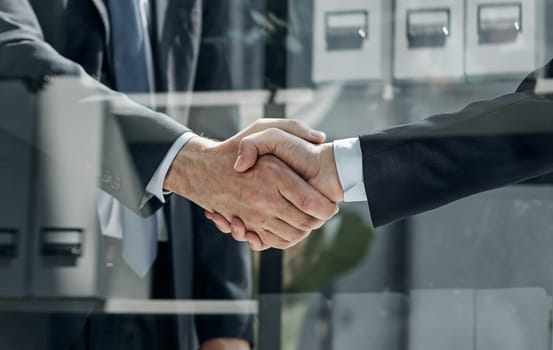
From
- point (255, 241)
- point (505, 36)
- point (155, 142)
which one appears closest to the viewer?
point (505, 36)

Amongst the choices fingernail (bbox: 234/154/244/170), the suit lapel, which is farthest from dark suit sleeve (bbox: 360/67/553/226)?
the suit lapel

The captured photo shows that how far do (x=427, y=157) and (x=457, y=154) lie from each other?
1.9 inches

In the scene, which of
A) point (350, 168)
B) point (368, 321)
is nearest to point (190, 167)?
point (350, 168)

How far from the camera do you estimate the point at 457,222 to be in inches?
61.8

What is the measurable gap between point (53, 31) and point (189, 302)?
491 mm

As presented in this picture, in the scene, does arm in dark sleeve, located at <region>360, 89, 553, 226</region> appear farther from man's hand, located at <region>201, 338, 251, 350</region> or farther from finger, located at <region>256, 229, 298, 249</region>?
man's hand, located at <region>201, 338, 251, 350</region>

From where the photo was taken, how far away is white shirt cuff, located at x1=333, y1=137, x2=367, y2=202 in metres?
1.56

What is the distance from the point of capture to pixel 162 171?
1.61 meters

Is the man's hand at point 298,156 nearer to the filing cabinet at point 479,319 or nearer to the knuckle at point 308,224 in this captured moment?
the knuckle at point 308,224

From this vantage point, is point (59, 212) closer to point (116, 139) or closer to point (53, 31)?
point (116, 139)

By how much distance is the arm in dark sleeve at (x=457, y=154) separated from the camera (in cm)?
142

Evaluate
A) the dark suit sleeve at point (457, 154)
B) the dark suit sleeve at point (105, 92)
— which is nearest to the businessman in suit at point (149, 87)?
the dark suit sleeve at point (105, 92)

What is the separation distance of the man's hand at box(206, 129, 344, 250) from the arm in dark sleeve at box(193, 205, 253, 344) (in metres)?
0.08

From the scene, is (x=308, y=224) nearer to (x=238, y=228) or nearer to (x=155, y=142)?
(x=238, y=228)
